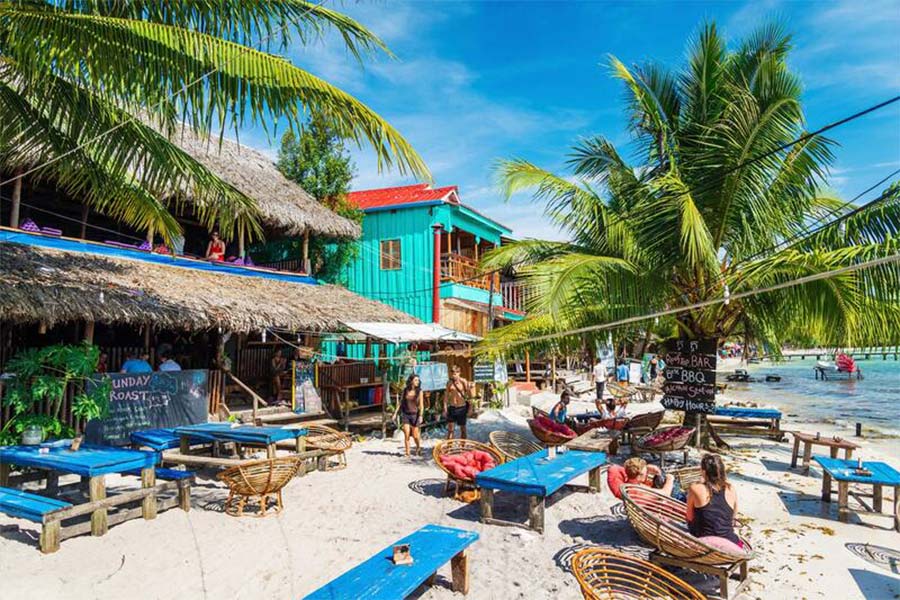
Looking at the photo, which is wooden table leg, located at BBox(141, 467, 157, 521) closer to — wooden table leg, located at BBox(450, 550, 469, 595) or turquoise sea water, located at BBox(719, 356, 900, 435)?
wooden table leg, located at BBox(450, 550, 469, 595)

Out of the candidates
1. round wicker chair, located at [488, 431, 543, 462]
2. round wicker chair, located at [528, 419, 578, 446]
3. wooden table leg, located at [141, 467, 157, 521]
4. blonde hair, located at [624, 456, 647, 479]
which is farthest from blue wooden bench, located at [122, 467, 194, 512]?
round wicker chair, located at [528, 419, 578, 446]

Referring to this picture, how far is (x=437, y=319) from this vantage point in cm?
1820

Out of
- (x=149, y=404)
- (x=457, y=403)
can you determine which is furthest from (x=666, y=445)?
(x=149, y=404)

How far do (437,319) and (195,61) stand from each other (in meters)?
13.6

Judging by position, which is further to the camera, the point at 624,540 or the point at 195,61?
the point at 624,540

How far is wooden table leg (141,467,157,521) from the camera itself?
6.51 meters

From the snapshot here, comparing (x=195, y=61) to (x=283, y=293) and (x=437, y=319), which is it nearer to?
(x=283, y=293)

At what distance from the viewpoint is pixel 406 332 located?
13297mm

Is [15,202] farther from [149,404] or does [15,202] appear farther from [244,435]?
[244,435]

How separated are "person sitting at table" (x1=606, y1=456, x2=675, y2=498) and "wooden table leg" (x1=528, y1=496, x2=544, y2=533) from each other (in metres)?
0.85

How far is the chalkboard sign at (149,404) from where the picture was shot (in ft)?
27.6

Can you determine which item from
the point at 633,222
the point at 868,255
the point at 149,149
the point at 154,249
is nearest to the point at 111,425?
the point at 149,149

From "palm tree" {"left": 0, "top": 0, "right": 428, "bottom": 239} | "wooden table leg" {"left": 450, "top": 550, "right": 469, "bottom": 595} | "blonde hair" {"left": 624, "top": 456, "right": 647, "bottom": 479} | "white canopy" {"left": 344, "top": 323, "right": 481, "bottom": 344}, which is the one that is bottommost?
"wooden table leg" {"left": 450, "top": 550, "right": 469, "bottom": 595}

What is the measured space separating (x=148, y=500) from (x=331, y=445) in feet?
12.3
